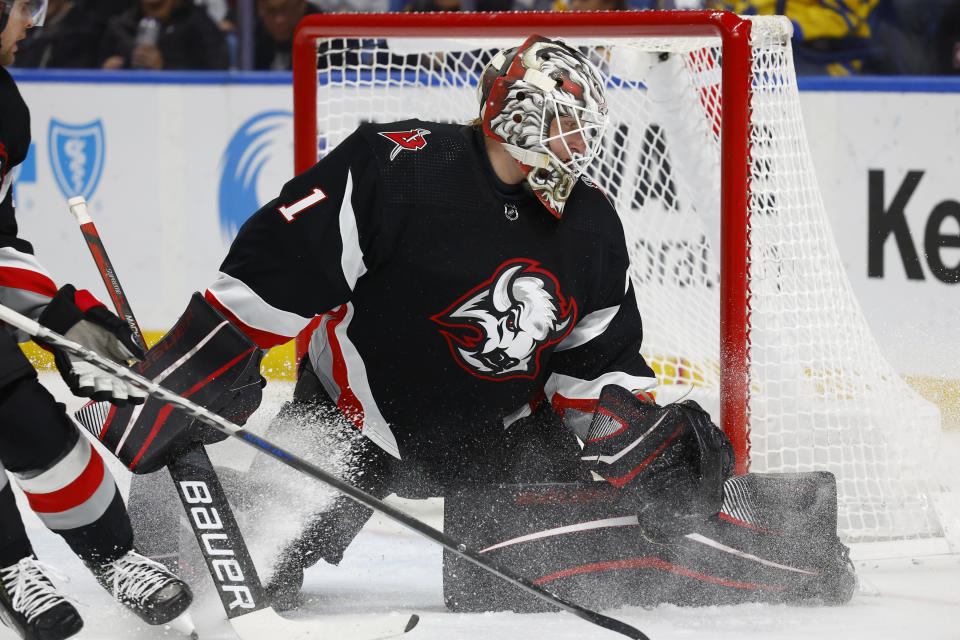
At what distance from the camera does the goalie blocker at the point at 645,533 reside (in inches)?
82.7

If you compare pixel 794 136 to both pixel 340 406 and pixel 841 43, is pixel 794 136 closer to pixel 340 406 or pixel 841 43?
pixel 340 406

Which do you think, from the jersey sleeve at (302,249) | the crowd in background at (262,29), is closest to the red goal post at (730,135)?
the jersey sleeve at (302,249)

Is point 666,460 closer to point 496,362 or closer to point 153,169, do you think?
point 496,362

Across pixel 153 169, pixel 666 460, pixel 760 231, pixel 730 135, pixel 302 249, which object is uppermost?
pixel 730 135

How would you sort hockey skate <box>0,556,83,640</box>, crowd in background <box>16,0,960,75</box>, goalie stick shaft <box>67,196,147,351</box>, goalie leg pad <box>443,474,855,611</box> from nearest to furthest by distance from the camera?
1. hockey skate <box>0,556,83,640</box>
2. goalie leg pad <box>443,474,855,611</box>
3. goalie stick shaft <box>67,196,147,351</box>
4. crowd in background <box>16,0,960,75</box>

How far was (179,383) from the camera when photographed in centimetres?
198

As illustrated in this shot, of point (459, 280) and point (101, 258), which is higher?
point (459, 280)

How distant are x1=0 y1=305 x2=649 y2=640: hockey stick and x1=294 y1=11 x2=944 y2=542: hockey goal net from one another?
0.63 m

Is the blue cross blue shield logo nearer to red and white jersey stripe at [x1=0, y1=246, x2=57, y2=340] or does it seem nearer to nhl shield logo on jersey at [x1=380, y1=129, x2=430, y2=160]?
red and white jersey stripe at [x1=0, y1=246, x2=57, y2=340]

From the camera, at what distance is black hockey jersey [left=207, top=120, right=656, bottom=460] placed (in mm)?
2039

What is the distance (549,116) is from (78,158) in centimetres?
279

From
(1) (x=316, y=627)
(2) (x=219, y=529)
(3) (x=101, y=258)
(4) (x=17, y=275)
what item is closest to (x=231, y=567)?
(2) (x=219, y=529)

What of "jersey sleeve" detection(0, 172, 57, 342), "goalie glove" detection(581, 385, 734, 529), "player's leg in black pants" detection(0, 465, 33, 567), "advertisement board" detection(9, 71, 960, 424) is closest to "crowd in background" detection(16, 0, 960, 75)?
"advertisement board" detection(9, 71, 960, 424)

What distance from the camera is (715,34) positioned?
235cm
